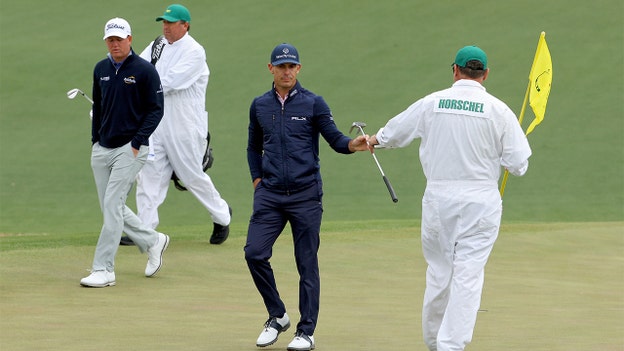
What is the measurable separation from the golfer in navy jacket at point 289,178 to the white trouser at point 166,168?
3.68 metres

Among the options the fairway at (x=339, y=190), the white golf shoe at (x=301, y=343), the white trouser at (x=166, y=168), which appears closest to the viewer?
the white golf shoe at (x=301, y=343)

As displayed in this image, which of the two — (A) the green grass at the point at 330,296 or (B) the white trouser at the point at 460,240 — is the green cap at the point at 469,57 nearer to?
(B) the white trouser at the point at 460,240

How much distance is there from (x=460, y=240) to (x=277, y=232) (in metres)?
1.41

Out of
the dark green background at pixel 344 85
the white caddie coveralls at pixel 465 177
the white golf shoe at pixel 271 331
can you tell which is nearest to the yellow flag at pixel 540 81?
the white caddie coveralls at pixel 465 177

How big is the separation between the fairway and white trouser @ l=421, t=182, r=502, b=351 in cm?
76

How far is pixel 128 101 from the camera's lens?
9953 mm

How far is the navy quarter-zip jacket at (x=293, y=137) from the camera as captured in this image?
314 inches

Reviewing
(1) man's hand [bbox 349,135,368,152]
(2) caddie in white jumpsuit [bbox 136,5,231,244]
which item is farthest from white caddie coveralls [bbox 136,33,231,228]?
(1) man's hand [bbox 349,135,368,152]

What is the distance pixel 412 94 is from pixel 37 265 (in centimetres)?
1362

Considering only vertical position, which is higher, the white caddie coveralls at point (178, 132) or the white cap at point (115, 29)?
the white cap at point (115, 29)

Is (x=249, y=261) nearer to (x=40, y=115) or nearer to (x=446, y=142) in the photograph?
(x=446, y=142)

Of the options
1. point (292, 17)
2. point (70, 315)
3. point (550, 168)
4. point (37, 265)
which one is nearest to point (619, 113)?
point (550, 168)

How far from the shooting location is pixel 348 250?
12.2 m

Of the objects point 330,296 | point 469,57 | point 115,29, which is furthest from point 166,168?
point 469,57
